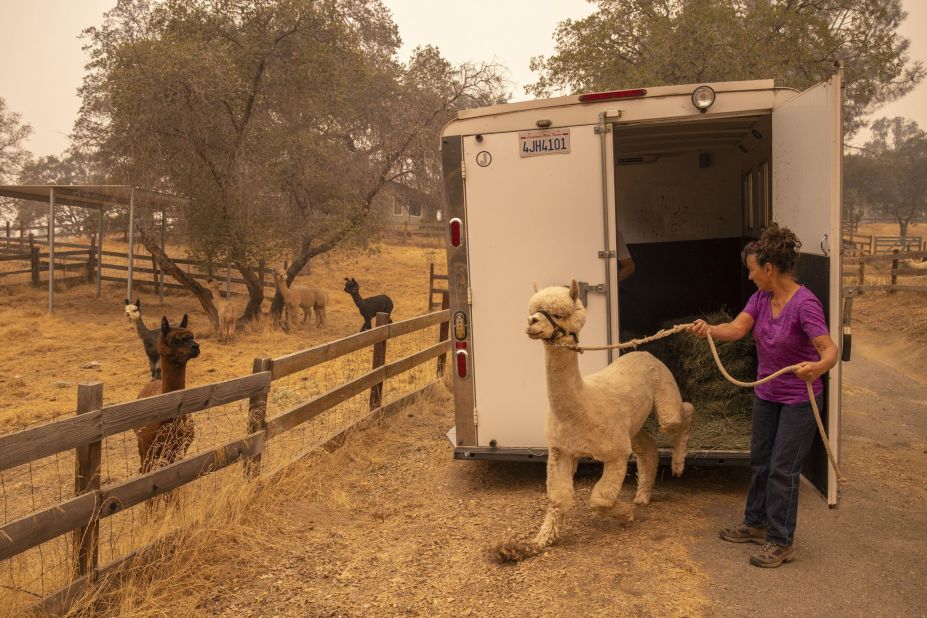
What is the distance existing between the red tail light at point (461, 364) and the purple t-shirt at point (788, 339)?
2242mm

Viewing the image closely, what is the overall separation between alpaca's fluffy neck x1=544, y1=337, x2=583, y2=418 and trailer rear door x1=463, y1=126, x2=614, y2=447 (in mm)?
1076

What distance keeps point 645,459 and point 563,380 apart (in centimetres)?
121

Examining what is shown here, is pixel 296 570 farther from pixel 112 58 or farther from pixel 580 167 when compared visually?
pixel 112 58

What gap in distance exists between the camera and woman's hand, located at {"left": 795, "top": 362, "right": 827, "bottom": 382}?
401 centimetres

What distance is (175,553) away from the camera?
174 inches

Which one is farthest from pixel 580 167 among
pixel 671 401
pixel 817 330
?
pixel 817 330

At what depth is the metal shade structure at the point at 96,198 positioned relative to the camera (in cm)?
1689

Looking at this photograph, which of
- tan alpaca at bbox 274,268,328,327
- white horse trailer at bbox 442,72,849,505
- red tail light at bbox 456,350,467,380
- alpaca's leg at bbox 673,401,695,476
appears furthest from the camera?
tan alpaca at bbox 274,268,328,327

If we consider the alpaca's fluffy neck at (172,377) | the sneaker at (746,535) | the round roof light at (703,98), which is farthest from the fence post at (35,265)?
the sneaker at (746,535)

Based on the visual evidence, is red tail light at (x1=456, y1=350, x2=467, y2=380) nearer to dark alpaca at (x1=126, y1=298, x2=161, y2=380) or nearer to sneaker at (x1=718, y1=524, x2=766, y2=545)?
sneaker at (x1=718, y1=524, x2=766, y2=545)

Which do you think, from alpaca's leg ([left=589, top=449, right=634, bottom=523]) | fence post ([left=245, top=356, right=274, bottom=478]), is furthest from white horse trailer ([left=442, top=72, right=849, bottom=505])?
fence post ([left=245, top=356, right=274, bottom=478])

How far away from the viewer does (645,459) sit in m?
5.45

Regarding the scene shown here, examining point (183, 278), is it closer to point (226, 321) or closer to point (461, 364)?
point (226, 321)

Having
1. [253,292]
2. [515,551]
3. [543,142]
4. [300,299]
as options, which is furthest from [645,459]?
[253,292]
